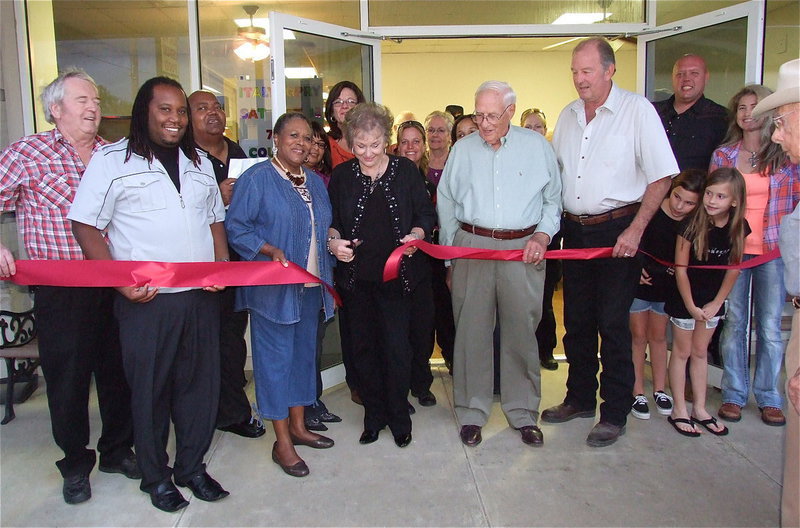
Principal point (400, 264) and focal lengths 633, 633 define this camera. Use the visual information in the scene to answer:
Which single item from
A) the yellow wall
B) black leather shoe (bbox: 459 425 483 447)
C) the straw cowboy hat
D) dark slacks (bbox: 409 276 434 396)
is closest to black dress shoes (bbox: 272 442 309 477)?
black leather shoe (bbox: 459 425 483 447)

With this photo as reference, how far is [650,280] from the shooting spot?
3.96 m

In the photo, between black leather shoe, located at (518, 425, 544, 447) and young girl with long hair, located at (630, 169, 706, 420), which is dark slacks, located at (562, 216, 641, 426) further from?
black leather shoe, located at (518, 425, 544, 447)

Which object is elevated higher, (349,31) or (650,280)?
(349,31)

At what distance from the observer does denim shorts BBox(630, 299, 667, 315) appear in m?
4.04

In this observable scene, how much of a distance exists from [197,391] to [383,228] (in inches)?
49.4

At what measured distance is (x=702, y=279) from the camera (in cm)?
381

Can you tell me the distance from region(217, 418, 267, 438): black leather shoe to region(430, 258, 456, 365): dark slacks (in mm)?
1473

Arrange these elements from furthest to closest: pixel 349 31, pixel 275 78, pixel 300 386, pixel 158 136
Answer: pixel 349 31
pixel 275 78
pixel 300 386
pixel 158 136

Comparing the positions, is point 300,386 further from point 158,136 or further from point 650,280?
point 650,280

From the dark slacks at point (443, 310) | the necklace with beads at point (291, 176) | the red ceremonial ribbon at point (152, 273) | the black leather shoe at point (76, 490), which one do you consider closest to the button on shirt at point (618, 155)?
the dark slacks at point (443, 310)

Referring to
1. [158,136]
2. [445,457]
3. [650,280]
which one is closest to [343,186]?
[158,136]

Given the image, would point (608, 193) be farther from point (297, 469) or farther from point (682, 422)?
point (297, 469)

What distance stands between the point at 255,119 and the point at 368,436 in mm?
3093

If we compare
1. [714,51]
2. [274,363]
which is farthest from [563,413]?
[714,51]
